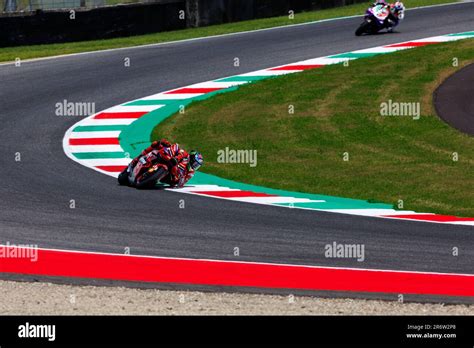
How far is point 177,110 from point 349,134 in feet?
12.6

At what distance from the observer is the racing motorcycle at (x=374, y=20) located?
27.3 metres

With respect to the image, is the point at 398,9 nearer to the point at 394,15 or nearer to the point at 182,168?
the point at 394,15

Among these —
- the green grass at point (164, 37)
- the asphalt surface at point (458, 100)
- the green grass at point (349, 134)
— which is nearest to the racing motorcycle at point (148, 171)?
the green grass at point (349, 134)

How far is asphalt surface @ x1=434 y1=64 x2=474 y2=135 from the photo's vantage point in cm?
1958

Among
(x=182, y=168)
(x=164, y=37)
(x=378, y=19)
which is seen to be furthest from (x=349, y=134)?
(x=164, y=37)

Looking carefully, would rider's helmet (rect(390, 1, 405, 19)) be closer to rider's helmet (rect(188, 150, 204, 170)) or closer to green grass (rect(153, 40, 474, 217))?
green grass (rect(153, 40, 474, 217))

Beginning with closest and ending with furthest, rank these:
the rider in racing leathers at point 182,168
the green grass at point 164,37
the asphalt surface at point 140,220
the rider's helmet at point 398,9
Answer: the asphalt surface at point 140,220, the rider in racing leathers at point 182,168, the green grass at point 164,37, the rider's helmet at point 398,9

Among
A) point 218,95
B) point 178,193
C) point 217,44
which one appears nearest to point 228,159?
point 178,193

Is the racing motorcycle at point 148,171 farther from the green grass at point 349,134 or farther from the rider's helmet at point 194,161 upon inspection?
the green grass at point 349,134

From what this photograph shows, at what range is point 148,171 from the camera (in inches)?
617

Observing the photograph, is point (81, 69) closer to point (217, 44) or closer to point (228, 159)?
point (217, 44)

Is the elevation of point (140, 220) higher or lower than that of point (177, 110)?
lower

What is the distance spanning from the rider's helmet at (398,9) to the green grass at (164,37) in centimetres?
310
